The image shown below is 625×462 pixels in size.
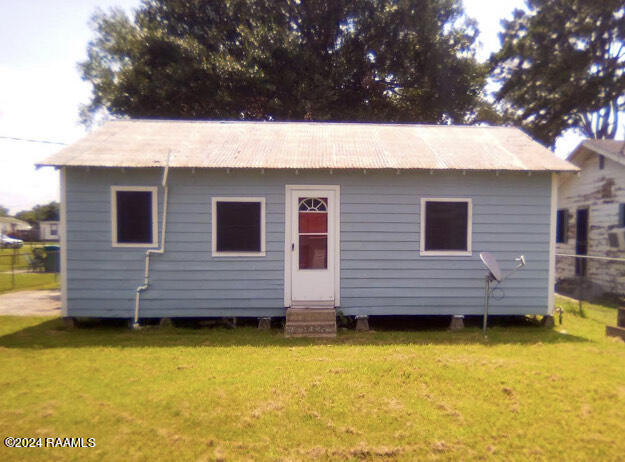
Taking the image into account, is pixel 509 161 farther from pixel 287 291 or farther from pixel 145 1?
pixel 145 1

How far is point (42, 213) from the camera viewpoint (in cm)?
7162

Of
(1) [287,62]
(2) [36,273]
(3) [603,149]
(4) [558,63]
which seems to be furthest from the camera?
(4) [558,63]

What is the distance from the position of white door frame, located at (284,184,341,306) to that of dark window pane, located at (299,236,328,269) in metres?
0.19

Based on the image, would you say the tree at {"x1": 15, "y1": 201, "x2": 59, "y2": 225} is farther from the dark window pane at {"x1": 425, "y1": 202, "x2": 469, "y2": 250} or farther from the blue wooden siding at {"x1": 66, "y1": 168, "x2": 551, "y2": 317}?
the dark window pane at {"x1": 425, "y1": 202, "x2": 469, "y2": 250}

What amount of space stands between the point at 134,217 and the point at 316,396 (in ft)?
15.1

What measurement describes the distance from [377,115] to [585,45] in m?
12.2

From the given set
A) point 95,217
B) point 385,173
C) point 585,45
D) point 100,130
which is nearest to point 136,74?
point 100,130

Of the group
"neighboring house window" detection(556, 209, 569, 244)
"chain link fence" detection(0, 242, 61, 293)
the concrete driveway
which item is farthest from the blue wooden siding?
"neighboring house window" detection(556, 209, 569, 244)

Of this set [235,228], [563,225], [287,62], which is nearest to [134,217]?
[235,228]

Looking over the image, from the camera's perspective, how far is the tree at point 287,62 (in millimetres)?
13922

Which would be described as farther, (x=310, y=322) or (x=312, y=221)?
(x=312, y=221)

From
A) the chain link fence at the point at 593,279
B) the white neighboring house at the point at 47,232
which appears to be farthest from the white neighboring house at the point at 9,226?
the chain link fence at the point at 593,279

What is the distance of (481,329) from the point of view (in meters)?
6.70

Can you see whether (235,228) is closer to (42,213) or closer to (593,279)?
(593,279)
